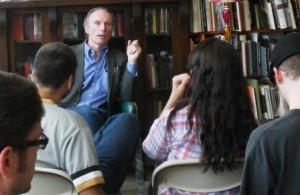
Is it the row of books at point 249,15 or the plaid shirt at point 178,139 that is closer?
the plaid shirt at point 178,139

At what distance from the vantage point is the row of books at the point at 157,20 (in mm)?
3707

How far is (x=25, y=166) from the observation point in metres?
1.01

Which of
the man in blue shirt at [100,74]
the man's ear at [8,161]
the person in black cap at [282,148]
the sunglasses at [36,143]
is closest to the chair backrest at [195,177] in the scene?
the person in black cap at [282,148]

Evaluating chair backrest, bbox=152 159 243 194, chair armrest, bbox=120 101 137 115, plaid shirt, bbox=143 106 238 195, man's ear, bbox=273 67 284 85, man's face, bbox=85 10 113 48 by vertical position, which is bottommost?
chair backrest, bbox=152 159 243 194

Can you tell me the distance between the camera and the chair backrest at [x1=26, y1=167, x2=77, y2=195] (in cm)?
162

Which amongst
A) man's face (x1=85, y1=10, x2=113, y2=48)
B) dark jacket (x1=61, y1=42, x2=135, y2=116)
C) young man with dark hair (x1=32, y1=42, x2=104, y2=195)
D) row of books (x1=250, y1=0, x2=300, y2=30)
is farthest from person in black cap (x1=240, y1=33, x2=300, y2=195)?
row of books (x1=250, y1=0, x2=300, y2=30)

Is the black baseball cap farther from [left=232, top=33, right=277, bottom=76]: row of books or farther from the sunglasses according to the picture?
[left=232, top=33, right=277, bottom=76]: row of books

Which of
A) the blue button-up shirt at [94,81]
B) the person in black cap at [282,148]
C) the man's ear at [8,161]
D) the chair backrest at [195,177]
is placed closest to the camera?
the man's ear at [8,161]

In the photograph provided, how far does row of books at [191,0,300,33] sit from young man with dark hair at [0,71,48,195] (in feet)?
9.48

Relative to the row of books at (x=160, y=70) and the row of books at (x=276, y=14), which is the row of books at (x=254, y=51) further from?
the row of books at (x=160, y=70)

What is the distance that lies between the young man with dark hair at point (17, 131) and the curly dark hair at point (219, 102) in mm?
878

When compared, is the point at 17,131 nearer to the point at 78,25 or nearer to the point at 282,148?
the point at 282,148

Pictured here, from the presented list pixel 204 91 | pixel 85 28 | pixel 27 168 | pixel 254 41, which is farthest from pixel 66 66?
pixel 254 41

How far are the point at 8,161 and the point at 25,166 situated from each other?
0.07 meters
